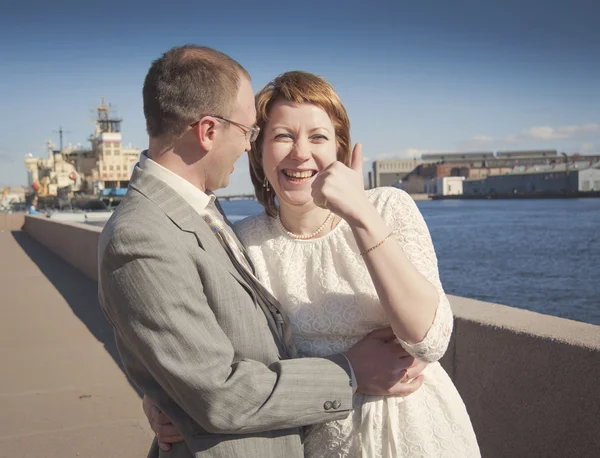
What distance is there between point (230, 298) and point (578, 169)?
10739 centimetres

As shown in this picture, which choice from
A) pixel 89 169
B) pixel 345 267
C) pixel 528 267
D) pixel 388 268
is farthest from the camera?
pixel 89 169

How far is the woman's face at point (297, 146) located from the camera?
6.11 feet

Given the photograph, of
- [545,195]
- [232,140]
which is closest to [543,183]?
[545,195]

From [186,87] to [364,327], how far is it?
81 cm

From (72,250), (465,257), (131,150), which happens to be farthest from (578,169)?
(72,250)

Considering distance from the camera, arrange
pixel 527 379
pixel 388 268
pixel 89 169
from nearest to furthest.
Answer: pixel 388 268
pixel 527 379
pixel 89 169

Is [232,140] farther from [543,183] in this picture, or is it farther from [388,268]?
[543,183]

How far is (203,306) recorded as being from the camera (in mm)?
1371

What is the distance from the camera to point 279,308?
5.35 feet

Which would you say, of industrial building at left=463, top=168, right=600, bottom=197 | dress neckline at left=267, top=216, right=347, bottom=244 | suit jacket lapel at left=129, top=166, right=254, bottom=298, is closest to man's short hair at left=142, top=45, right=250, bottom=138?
suit jacket lapel at left=129, top=166, right=254, bottom=298

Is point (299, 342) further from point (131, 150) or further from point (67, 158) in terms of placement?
point (67, 158)

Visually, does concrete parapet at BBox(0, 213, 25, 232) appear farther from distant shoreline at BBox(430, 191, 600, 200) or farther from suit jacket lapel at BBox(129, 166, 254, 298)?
distant shoreline at BBox(430, 191, 600, 200)

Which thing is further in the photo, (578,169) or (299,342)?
(578,169)

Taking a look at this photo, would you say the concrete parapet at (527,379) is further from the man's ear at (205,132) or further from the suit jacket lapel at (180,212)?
the man's ear at (205,132)
